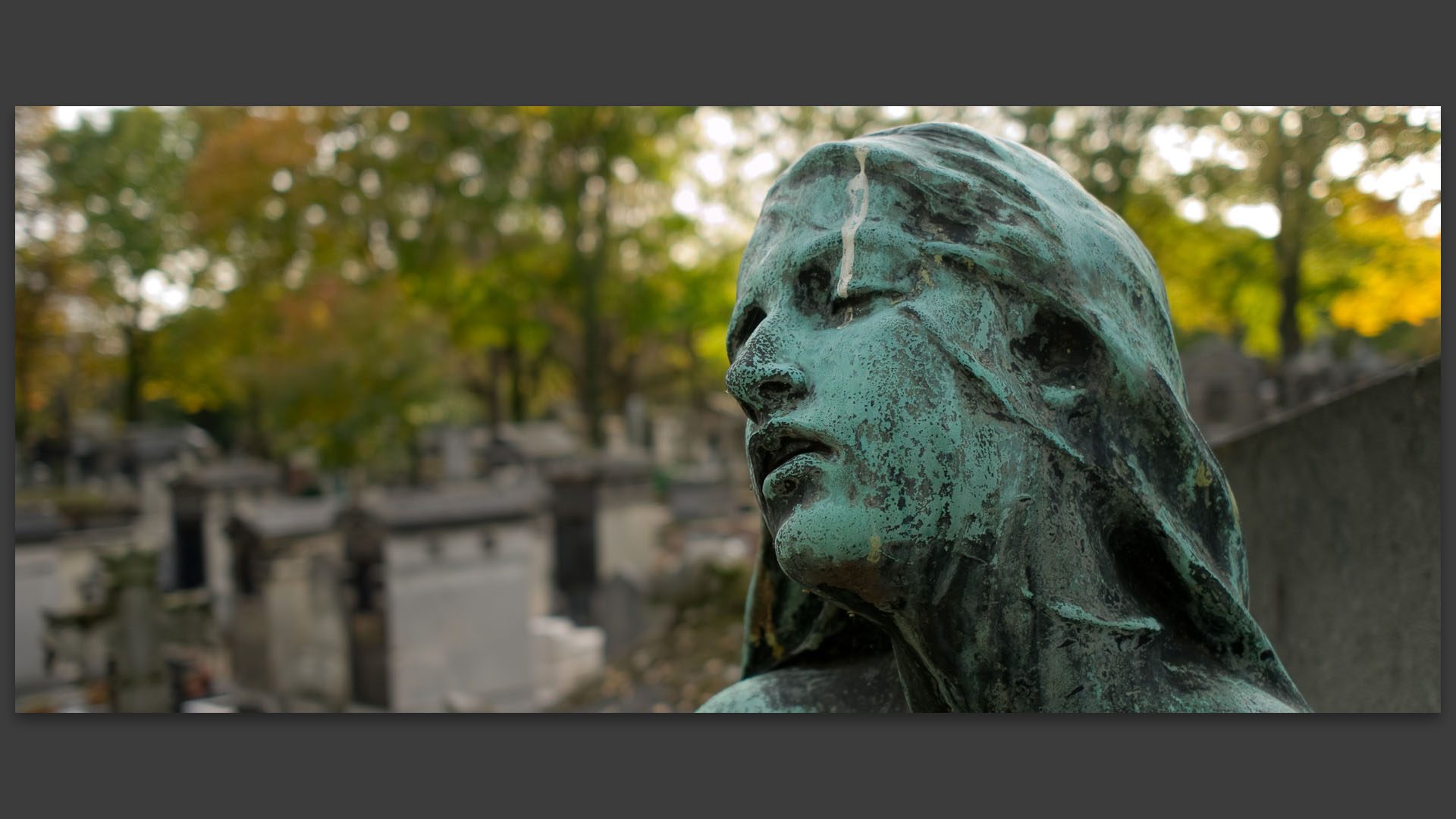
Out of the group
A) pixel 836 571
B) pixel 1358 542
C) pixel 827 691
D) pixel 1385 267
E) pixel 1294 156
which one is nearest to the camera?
pixel 836 571

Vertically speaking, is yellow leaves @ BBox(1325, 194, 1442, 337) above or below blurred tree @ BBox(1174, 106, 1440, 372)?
below

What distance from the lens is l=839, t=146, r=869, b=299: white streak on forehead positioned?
1.46 meters

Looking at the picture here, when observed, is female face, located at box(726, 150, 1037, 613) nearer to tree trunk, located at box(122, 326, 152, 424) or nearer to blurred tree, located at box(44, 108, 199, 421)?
blurred tree, located at box(44, 108, 199, 421)

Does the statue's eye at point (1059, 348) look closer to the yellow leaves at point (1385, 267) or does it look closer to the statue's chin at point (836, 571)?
the statue's chin at point (836, 571)

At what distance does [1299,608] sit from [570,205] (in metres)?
13.7

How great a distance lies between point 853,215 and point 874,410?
0.32 meters

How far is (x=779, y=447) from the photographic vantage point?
1411mm

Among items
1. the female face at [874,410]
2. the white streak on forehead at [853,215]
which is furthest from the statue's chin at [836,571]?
the white streak on forehead at [853,215]

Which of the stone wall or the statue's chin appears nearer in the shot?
the statue's chin

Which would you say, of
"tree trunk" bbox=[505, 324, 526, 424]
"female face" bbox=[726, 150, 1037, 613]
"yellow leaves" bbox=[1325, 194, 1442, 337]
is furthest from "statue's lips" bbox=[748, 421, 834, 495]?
"tree trunk" bbox=[505, 324, 526, 424]

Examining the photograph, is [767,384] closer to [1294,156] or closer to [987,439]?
[987,439]

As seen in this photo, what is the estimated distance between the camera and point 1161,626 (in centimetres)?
156

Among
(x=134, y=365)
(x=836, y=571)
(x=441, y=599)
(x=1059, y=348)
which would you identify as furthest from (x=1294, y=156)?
(x=134, y=365)

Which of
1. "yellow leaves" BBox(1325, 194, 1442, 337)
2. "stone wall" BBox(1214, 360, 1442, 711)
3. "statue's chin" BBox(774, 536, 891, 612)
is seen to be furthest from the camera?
"yellow leaves" BBox(1325, 194, 1442, 337)
